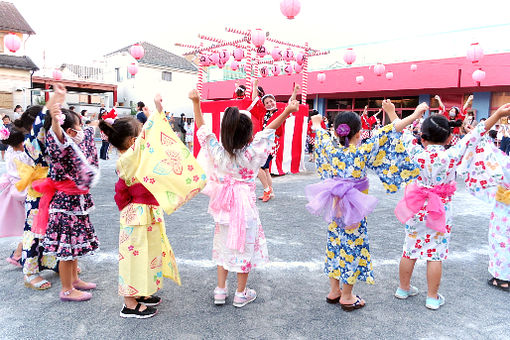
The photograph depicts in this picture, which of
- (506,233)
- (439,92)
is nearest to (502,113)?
(506,233)

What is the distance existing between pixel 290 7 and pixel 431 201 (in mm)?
5528

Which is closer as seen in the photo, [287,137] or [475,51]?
[287,137]

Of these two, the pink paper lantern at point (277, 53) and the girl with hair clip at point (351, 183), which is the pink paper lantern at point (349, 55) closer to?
the pink paper lantern at point (277, 53)

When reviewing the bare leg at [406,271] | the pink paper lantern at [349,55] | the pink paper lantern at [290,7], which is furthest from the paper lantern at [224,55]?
the bare leg at [406,271]

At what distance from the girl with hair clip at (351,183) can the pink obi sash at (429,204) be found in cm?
17

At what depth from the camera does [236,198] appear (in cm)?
255

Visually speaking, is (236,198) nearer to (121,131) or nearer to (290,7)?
(121,131)

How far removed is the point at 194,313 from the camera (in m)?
2.50

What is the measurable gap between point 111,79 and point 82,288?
28347 millimetres

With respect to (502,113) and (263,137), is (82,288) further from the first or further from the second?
(502,113)

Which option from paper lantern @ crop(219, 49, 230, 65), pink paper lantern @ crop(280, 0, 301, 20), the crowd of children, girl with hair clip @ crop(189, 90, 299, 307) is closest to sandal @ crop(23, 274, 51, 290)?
the crowd of children

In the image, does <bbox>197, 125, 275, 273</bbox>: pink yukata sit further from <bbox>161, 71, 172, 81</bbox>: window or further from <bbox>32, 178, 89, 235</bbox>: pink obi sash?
<bbox>161, 71, 172, 81</bbox>: window

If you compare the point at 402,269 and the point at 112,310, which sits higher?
the point at 402,269

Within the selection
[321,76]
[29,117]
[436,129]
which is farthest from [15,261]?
[321,76]
